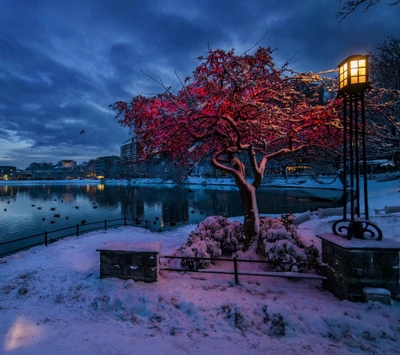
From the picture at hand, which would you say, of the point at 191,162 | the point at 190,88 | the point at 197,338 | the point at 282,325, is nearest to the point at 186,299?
the point at 197,338

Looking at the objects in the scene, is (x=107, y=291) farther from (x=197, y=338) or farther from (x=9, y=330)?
(x=197, y=338)

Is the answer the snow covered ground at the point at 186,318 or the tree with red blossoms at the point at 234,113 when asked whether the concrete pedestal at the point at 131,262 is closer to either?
the snow covered ground at the point at 186,318

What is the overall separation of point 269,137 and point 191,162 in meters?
4.28

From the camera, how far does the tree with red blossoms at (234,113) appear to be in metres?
7.27

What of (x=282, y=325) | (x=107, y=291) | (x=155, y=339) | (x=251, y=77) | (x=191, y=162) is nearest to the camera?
(x=155, y=339)

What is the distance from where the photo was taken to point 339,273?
5.31 m

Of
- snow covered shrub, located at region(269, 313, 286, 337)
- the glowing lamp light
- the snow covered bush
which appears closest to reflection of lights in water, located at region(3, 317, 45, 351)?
snow covered shrub, located at region(269, 313, 286, 337)

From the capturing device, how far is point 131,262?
6.12 metres

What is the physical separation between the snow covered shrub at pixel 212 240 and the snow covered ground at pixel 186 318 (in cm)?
81

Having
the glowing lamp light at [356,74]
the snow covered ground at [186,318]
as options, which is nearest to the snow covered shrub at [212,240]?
the snow covered ground at [186,318]

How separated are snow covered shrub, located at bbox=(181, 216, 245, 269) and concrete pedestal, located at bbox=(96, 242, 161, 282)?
5.22 ft

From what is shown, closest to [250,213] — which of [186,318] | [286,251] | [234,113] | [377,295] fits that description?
[286,251]

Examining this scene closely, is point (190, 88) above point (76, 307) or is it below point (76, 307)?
above

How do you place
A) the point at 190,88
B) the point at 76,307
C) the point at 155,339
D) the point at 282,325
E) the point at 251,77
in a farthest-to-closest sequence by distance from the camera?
the point at 190,88 → the point at 251,77 → the point at 76,307 → the point at 282,325 → the point at 155,339
